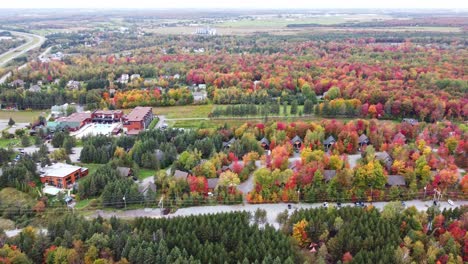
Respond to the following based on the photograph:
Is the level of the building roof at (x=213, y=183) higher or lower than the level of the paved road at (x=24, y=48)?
lower

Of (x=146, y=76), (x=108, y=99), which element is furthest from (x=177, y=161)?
(x=146, y=76)

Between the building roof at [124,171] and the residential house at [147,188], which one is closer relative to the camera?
the residential house at [147,188]

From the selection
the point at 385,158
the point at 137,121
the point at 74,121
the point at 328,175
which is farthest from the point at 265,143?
the point at 74,121

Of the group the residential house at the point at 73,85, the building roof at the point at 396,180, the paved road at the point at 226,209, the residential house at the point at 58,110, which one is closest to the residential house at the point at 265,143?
the paved road at the point at 226,209

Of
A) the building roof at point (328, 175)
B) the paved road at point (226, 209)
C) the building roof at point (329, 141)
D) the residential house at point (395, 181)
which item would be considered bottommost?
the paved road at point (226, 209)

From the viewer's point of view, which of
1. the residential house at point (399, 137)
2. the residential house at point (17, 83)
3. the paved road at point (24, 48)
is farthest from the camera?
the paved road at point (24, 48)

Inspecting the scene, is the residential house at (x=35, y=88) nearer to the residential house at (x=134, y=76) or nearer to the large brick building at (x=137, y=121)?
the residential house at (x=134, y=76)

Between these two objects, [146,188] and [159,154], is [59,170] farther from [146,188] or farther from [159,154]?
[159,154]

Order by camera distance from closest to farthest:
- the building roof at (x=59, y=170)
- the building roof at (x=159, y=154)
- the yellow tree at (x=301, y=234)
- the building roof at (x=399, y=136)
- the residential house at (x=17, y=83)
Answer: the yellow tree at (x=301, y=234), the building roof at (x=59, y=170), the building roof at (x=159, y=154), the building roof at (x=399, y=136), the residential house at (x=17, y=83)

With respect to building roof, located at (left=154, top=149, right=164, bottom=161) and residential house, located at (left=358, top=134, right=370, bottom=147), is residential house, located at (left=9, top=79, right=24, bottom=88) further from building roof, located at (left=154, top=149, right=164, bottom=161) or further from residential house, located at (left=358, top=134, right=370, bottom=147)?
residential house, located at (left=358, top=134, right=370, bottom=147)
